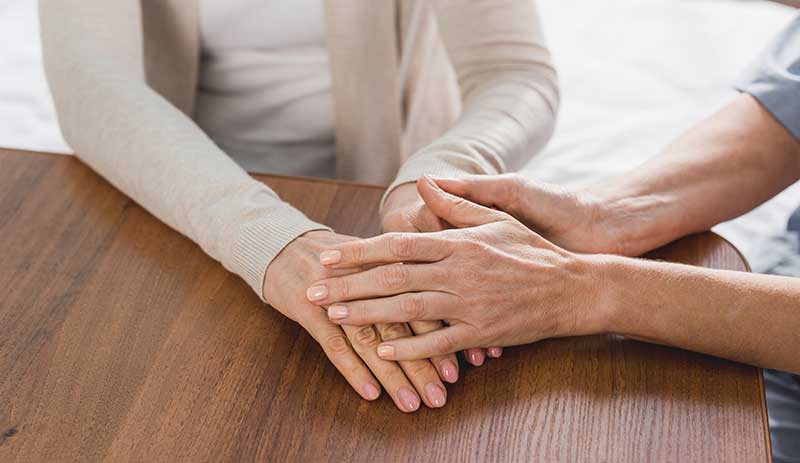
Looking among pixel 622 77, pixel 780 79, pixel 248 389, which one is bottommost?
pixel 622 77

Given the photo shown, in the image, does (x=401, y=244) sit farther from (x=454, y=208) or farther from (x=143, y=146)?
(x=143, y=146)

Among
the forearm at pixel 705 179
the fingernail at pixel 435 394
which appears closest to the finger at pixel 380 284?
the fingernail at pixel 435 394

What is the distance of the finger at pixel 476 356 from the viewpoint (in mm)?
782

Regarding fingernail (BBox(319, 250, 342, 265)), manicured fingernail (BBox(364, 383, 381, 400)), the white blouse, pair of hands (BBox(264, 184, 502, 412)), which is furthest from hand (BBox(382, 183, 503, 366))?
the white blouse

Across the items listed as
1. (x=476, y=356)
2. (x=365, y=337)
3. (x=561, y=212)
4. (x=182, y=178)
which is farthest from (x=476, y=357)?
(x=182, y=178)

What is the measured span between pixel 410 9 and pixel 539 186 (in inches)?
18.0

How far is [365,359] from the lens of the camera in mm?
774

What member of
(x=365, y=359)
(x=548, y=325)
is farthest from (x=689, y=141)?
(x=365, y=359)

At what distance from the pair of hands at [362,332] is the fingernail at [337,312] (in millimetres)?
13

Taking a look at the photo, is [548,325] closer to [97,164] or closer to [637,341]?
[637,341]

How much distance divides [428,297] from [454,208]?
4.8 inches

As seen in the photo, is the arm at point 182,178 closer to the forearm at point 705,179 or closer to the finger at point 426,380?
the finger at point 426,380

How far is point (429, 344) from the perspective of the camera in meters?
0.77

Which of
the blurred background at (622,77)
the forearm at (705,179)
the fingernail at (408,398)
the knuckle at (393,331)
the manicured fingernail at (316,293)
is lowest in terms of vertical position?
the blurred background at (622,77)
